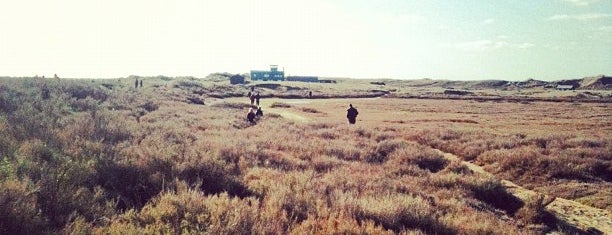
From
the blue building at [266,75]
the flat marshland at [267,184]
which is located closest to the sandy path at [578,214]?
the flat marshland at [267,184]

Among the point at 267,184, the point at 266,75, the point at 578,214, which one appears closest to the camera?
the point at 267,184

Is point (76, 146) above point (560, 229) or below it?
above

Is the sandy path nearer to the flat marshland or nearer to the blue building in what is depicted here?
the flat marshland

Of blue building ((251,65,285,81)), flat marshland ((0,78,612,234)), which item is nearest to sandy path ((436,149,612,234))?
flat marshland ((0,78,612,234))

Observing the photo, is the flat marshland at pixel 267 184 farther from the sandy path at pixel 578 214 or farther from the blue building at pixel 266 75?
the blue building at pixel 266 75

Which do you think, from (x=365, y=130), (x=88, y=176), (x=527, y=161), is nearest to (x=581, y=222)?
(x=527, y=161)

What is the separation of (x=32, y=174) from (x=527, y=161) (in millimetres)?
14907

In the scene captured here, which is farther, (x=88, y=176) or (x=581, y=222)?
(x=581, y=222)

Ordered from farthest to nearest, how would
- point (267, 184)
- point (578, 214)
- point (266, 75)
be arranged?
point (266, 75) → point (578, 214) → point (267, 184)

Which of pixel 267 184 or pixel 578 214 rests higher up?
pixel 267 184

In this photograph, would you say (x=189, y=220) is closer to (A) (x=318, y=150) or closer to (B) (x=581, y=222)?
(B) (x=581, y=222)

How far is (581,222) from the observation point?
10469 millimetres

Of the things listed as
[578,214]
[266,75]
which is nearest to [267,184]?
[578,214]

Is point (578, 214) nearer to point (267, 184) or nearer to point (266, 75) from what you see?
point (267, 184)
